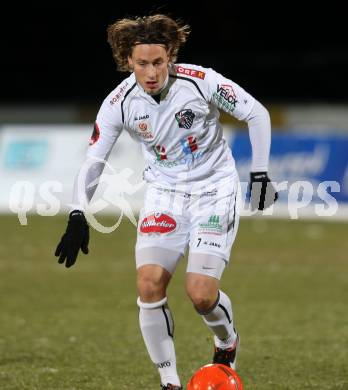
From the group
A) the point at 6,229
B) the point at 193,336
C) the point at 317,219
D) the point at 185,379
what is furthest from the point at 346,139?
the point at 185,379

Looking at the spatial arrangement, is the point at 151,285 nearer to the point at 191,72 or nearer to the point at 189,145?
the point at 189,145

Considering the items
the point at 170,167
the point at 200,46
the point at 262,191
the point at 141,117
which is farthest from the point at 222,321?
the point at 200,46

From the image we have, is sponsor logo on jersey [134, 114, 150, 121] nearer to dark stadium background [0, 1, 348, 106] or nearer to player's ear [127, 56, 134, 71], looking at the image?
player's ear [127, 56, 134, 71]

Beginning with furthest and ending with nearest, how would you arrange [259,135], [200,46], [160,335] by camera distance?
[200,46] → [259,135] → [160,335]

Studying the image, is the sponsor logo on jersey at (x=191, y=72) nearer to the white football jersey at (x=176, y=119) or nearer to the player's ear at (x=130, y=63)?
the white football jersey at (x=176, y=119)

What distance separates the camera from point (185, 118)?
5.57m

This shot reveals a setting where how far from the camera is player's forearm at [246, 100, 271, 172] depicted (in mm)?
5738

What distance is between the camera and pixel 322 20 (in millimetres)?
26812

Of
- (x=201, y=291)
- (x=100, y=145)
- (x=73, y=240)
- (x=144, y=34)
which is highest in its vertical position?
(x=144, y=34)

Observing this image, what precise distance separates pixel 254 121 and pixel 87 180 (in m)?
1.07

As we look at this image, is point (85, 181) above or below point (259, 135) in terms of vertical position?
below

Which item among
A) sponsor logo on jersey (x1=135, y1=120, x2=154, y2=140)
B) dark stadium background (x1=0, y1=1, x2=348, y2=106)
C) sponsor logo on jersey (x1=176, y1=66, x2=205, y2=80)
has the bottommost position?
sponsor logo on jersey (x1=135, y1=120, x2=154, y2=140)

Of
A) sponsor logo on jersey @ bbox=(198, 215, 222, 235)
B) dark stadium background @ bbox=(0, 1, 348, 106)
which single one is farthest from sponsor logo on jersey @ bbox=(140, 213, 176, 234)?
dark stadium background @ bbox=(0, 1, 348, 106)

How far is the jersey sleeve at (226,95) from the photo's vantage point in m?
5.60
